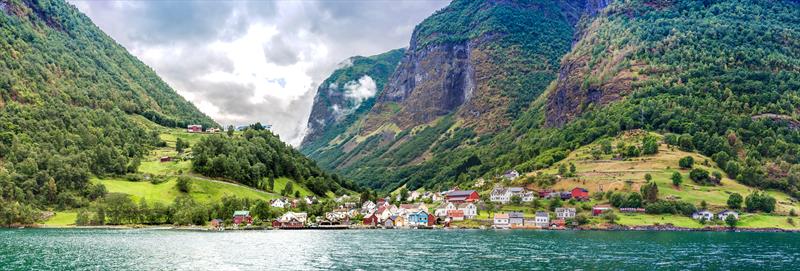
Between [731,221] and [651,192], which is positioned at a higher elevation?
[651,192]

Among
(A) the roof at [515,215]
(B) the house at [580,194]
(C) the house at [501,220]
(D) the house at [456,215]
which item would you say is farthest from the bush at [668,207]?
(D) the house at [456,215]

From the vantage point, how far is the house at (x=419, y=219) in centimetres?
18688

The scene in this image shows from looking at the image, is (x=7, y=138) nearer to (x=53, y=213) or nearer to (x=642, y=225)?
(x=53, y=213)

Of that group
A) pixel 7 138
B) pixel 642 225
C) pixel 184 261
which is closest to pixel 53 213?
pixel 7 138

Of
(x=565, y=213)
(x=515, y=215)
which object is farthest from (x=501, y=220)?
(x=565, y=213)

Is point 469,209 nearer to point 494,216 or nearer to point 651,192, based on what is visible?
point 494,216

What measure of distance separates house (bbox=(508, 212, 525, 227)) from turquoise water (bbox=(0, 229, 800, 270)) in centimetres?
4521

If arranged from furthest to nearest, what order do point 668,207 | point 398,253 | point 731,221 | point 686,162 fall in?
point 686,162 → point 668,207 → point 731,221 → point 398,253

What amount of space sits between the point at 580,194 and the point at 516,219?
23522 millimetres

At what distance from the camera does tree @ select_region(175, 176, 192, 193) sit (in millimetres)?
196000

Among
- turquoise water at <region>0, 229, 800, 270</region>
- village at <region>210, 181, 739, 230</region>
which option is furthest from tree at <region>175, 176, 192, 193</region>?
turquoise water at <region>0, 229, 800, 270</region>

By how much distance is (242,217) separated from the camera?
178750 mm

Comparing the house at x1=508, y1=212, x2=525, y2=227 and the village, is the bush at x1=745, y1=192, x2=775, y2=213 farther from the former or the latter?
the house at x1=508, y1=212, x2=525, y2=227

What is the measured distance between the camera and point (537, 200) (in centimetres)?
18725
